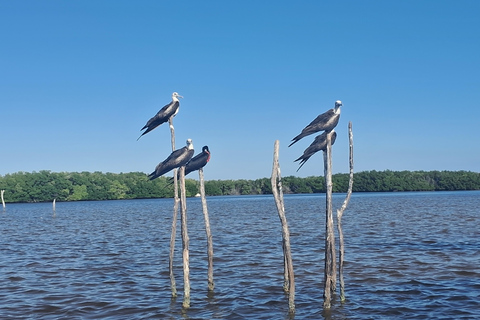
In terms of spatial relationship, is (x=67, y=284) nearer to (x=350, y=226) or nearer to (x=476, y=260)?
(x=476, y=260)

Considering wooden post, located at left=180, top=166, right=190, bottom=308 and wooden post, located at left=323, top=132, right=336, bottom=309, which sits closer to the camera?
wooden post, located at left=323, top=132, right=336, bottom=309

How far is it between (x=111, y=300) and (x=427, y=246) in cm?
1678

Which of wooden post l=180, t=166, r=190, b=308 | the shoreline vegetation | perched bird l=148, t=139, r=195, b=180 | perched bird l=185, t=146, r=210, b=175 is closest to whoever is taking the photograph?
wooden post l=180, t=166, r=190, b=308

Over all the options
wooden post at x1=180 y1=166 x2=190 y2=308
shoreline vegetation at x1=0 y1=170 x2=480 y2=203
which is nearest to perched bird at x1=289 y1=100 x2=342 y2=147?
wooden post at x1=180 y1=166 x2=190 y2=308

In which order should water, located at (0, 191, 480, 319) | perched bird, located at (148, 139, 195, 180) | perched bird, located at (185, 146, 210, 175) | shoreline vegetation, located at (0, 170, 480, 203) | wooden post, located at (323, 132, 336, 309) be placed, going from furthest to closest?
shoreline vegetation, located at (0, 170, 480, 203)
perched bird, located at (185, 146, 210, 175)
perched bird, located at (148, 139, 195, 180)
water, located at (0, 191, 480, 319)
wooden post, located at (323, 132, 336, 309)

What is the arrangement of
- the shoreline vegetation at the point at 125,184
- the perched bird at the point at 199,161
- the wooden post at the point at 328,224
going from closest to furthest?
1. the wooden post at the point at 328,224
2. the perched bird at the point at 199,161
3. the shoreline vegetation at the point at 125,184

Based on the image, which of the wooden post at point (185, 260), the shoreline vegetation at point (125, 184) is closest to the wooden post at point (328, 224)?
the wooden post at point (185, 260)

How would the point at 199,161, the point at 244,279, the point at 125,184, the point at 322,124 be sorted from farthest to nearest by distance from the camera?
the point at 125,184
the point at 244,279
the point at 199,161
the point at 322,124

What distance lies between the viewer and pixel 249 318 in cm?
1310

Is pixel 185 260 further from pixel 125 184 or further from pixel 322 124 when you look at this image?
pixel 125 184

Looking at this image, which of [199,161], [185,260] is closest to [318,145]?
[199,161]

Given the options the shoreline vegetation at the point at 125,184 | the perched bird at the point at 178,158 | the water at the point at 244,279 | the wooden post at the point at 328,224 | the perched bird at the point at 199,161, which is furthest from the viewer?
the shoreline vegetation at the point at 125,184

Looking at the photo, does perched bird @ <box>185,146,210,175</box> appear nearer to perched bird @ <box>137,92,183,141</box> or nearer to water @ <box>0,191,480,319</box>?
perched bird @ <box>137,92,183,141</box>

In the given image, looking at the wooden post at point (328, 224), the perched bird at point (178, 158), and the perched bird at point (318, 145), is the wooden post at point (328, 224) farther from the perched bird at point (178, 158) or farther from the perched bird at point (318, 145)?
the perched bird at point (178, 158)
